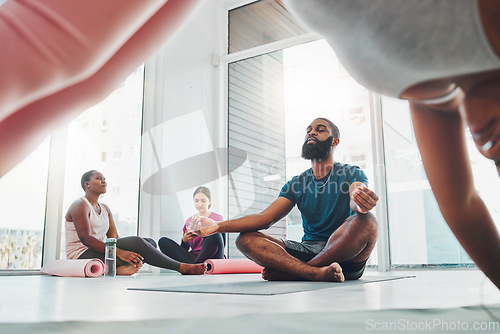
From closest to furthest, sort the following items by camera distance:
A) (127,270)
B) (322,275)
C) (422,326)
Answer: (422,326), (322,275), (127,270)

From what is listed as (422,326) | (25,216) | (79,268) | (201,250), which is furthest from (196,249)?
(422,326)

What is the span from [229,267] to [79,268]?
940mm

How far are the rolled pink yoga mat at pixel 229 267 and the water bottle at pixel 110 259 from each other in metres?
0.60

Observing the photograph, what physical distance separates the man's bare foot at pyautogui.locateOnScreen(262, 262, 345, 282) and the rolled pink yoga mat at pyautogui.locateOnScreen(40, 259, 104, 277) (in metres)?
1.07

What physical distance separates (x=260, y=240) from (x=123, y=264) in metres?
1.32

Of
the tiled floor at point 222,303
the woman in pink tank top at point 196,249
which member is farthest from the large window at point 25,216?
the tiled floor at point 222,303

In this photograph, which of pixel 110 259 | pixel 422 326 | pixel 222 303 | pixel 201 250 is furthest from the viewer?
pixel 201 250

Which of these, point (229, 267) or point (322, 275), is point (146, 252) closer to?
point (229, 267)

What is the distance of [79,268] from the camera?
234cm

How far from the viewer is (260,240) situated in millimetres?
1651

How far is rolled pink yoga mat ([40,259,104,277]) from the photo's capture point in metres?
2.31

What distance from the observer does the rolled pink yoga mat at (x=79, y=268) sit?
91.0 inches

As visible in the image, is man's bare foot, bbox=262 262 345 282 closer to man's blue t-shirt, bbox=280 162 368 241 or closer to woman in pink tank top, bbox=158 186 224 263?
man's blue t-shirt, bbox=280 162 368 241

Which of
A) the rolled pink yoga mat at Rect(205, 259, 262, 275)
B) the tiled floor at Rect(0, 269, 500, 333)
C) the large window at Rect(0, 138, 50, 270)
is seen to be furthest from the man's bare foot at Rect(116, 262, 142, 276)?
the tiled floor at Rect(0, 269, 500, 333)
